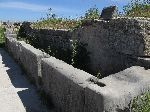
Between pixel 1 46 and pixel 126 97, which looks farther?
pixel 1 46

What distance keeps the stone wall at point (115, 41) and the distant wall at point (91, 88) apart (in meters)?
0.58

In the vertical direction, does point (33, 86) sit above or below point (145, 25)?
below

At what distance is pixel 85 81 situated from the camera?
407cm

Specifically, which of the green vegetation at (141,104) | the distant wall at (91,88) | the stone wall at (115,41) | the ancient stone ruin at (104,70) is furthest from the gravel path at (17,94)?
the green vegetation at (141,104)

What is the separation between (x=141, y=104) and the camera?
3494mm

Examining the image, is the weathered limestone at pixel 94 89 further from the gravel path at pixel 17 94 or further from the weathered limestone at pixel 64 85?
the gravel path at pixel 17 94

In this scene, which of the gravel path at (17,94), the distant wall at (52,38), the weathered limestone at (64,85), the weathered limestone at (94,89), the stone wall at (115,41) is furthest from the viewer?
the distant wall at (52,38)

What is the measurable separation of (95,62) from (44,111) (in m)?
1.80

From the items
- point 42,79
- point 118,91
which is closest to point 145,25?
point 118,91

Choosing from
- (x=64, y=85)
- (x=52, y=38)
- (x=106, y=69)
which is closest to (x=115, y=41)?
(x=106, y=69)

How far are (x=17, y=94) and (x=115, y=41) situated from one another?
2.10m

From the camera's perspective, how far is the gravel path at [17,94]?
18.2 feet

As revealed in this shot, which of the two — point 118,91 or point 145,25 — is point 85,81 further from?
point 145,25

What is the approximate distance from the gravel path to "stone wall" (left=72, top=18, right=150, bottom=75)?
1314 mm
